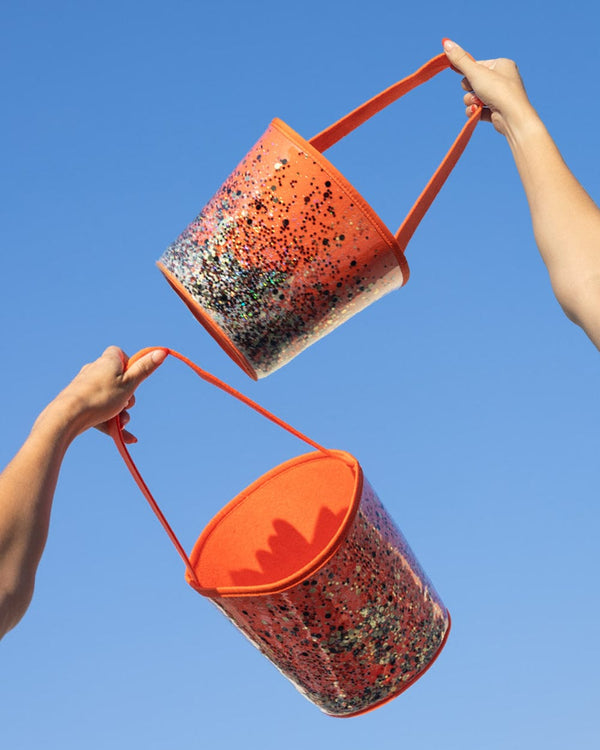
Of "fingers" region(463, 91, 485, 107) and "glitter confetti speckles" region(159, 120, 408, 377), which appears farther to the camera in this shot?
"fingers" region(463, 91, 485, 107)

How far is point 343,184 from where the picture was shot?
166 cm

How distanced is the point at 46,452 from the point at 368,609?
709 mm

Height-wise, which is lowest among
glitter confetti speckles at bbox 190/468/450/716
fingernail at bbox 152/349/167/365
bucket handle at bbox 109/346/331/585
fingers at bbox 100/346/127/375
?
glitter confetti speckles at bbox 190/468/450/716

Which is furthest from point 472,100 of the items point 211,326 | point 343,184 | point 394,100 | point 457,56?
point 211,326

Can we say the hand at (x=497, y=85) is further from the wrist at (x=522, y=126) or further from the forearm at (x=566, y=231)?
the forearm at (x=566, y=231)

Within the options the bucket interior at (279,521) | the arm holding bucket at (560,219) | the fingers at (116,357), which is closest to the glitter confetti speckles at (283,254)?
the fingers at (116,357)

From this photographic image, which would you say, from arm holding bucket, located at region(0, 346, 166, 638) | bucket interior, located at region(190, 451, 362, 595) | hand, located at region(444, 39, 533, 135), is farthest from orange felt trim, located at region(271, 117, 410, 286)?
bucket interior, located at region(190, 451, 362, 595)

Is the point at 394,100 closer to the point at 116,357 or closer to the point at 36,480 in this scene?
the point at 116,357

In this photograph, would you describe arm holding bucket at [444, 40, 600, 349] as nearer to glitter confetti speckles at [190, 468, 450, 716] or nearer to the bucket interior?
glitter confetti speckles at [190, 468, 450, 716]

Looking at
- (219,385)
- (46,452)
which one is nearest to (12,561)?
(46,452)

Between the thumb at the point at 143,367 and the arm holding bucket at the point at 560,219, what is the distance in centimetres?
61

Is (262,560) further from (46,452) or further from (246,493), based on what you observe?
(46,452)

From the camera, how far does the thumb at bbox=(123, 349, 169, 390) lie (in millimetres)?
1576

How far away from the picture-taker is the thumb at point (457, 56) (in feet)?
5.65
